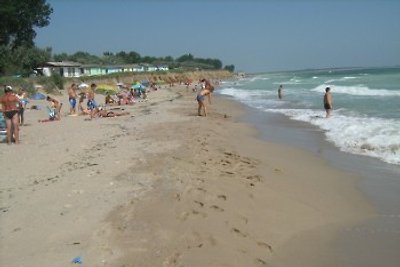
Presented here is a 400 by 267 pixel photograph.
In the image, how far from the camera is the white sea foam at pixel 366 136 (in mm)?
9742

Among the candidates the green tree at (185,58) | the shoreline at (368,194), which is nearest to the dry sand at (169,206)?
the shoreline at (368,194)

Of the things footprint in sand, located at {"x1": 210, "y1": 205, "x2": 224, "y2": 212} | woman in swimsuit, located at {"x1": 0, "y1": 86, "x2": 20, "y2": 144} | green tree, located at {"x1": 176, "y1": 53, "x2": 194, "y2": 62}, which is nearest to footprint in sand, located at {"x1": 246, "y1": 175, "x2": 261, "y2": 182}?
footprint in sand, located at {"x1": 210, "y1": 205, "x2": 224, "y2": 212}

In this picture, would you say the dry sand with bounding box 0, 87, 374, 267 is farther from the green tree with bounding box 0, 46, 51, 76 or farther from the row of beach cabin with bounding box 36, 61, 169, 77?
the row of beach cabin with bounding box 36, 61, 169, 77

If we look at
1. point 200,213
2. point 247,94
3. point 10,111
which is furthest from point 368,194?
point 247,94

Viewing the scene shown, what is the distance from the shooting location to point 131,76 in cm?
6888

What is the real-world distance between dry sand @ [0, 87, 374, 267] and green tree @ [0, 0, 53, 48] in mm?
29591

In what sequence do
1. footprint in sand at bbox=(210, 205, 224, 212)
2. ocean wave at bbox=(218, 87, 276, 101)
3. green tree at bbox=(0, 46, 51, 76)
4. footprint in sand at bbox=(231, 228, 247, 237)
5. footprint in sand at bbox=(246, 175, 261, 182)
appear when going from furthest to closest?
green tree at bbox=(0, 46, 51, 76) < ocean wave at bbox=(218, 87, 276, 101) < footprint in sand at bbox=(246, 175, 261, 182) < footprint in sand at bbox=(210, 205, 224, 212) < footprint in sand at bbox=(231, 228, 247, 237)

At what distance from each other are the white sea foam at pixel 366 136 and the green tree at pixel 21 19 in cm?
2921

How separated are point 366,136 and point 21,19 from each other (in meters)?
33.7

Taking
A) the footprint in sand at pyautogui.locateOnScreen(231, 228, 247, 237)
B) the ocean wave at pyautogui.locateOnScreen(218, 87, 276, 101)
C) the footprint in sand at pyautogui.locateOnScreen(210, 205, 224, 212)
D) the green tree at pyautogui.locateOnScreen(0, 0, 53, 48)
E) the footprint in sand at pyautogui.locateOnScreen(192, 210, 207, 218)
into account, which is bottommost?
the ocean wave at pyautogui.locateOnScreen(218, 87, 276, 101)

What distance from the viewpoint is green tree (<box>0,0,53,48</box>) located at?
1391 inches

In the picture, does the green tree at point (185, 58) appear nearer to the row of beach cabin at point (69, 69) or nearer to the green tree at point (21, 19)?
the row of beach cabin at point (69, 69)

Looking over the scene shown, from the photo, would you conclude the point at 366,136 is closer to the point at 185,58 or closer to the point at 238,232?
the point at 238,232

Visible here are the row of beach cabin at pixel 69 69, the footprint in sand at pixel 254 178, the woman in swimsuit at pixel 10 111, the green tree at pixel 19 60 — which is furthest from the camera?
the row of beach cabin at pixel 69 69
